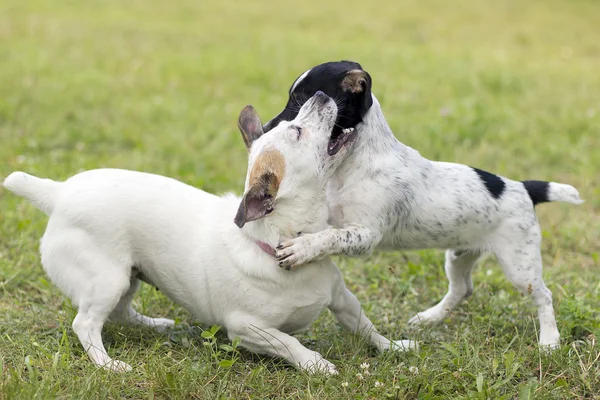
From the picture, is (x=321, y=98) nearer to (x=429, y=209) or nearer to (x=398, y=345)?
(x=429, y=209)

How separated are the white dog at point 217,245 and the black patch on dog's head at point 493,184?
86cm

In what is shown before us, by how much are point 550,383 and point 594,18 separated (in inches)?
511

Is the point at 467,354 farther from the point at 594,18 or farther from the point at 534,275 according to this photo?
the point at 594,18

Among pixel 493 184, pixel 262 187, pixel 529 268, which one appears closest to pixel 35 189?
pixel 262 187

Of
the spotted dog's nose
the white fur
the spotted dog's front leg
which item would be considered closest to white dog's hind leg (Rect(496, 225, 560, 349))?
the white fur

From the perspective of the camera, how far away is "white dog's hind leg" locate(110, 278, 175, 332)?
4078mm

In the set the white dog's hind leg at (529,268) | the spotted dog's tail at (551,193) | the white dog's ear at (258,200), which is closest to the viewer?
the white dog's ear at (258,200)

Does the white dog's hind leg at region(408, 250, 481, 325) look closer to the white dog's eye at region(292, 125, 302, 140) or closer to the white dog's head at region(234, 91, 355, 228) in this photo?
the white dog's head at region(234, 91, 355, 228)

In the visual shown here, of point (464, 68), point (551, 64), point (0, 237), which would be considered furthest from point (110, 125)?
point (551, 64)

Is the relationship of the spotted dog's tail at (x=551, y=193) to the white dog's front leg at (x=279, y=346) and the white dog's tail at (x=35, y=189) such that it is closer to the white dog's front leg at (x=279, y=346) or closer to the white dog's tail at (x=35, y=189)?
the white dog's front leg at (x=279, y=346)

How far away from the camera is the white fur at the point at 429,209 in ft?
12.5

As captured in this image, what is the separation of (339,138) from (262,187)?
597 mm

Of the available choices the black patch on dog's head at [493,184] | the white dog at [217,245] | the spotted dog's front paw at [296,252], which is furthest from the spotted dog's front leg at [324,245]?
the black patch on dog's head at [493,184]

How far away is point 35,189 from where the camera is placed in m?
3.87
